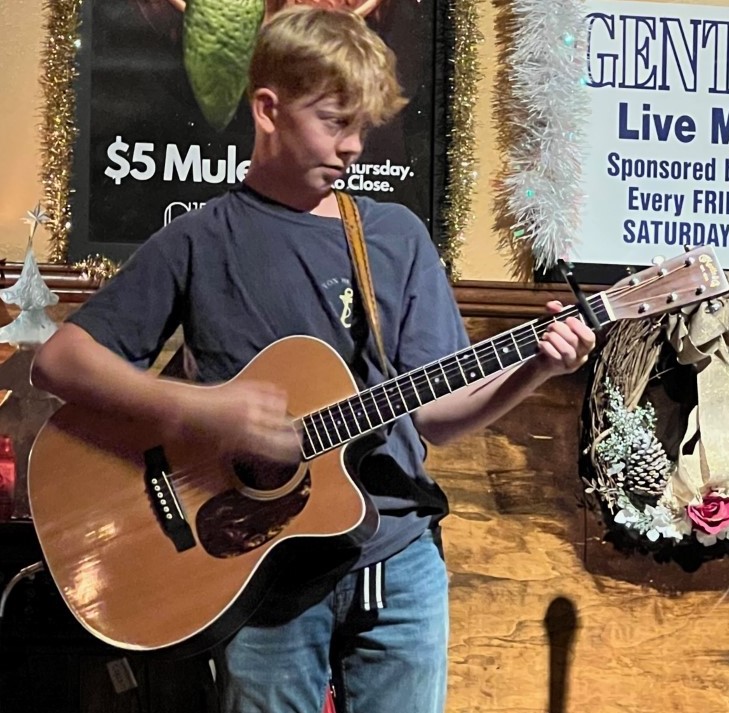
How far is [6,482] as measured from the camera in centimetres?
176

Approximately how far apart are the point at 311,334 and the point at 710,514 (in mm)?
1019

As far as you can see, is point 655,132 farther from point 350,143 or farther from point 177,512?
point 177,512

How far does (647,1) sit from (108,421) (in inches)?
57.2

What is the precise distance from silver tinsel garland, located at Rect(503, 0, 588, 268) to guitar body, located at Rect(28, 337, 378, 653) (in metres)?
0.81

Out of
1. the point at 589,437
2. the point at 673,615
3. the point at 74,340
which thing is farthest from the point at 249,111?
the point at 673,615

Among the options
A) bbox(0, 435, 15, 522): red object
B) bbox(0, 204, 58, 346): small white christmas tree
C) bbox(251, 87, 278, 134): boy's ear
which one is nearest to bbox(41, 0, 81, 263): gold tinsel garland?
bbox(0, 204, 58, 346): small white christmas tree

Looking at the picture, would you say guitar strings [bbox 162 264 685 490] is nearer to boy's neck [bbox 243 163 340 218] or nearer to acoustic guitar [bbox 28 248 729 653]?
acoustic guitar [bbox 28 248 729 653]

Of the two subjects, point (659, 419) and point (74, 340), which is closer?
point (74, 340)

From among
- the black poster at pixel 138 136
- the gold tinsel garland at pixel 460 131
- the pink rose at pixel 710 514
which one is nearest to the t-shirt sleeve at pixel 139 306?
the black poster at pixel 138 136

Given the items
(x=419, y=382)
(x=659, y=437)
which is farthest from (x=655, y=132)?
(x=419, y=382)

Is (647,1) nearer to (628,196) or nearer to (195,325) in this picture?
(628,196)

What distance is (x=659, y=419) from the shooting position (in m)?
2.15

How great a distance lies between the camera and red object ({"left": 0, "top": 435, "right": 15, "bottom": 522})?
5.74 feet

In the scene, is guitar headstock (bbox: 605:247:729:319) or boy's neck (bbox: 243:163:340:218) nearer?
guitar headstock (bbox: 605:247:729:319)
